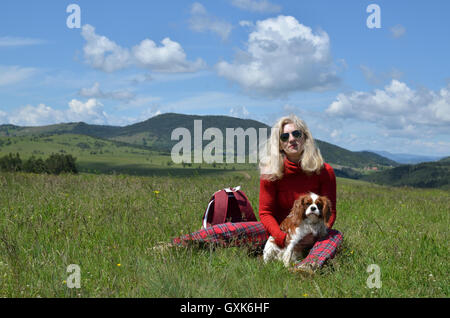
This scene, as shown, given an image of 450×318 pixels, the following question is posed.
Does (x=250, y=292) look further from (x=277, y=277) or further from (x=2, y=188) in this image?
(x=2, y=188)

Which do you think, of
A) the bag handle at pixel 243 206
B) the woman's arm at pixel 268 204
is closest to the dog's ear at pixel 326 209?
the woman's arm at pixel 268 204

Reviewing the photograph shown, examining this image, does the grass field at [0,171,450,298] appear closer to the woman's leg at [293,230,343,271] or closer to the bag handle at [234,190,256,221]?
the woman's leg at [293,230,343,271]

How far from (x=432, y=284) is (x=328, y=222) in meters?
1.30

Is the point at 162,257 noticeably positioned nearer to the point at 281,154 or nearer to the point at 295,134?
the point at 281,154

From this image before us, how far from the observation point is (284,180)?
5012 mm

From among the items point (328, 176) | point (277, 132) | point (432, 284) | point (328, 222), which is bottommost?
point (432, 284)

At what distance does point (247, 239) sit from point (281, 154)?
1.28 m

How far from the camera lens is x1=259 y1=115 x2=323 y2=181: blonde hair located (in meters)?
4.84

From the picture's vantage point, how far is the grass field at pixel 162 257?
3.50 metres

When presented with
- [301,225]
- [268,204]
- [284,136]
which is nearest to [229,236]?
[268,204]

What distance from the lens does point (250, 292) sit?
Result: 334 cm

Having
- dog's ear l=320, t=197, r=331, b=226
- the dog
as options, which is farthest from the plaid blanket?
dog's ear l=320, t=197, r=331, b=226
